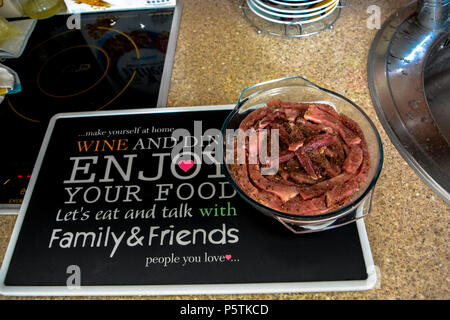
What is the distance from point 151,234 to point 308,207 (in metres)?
0.31

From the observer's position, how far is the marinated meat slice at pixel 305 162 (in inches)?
21.8

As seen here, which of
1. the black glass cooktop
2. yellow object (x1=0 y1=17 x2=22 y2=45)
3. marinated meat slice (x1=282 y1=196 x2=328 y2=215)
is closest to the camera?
marinated meat slice (x1=282 y1=196 x2=328 y2=215)

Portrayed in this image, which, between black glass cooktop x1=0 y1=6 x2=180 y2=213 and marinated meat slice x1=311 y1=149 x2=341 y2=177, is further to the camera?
black glass cooktop x1=0 y1=6 x2=180 y2=213

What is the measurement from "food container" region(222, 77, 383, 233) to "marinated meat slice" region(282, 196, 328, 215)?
0.04 feet

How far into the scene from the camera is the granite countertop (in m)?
0.57

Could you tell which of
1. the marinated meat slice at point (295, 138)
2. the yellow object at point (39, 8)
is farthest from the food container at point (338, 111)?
the yellow object at point (39, 8)

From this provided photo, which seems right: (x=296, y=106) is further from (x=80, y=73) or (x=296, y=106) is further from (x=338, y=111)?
(x=80, y=73)

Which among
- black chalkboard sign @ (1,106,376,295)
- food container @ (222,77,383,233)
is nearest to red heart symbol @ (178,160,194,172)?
black chalkboard sign @ (1,106,376,295)

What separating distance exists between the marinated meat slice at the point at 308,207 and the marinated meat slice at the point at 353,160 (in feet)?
0.24

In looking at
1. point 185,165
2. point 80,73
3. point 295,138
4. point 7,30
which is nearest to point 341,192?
point 295,138

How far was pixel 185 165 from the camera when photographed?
70 centimetres

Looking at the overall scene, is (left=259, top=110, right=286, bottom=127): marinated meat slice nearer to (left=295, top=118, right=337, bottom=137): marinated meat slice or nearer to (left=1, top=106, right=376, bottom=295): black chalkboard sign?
(left=295, top=118, right=337, bottom=137): marinated meat slice

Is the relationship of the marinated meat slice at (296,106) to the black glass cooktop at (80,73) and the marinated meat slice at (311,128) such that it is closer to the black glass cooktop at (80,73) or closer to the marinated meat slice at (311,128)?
the marinated meat slice at (311,128)
